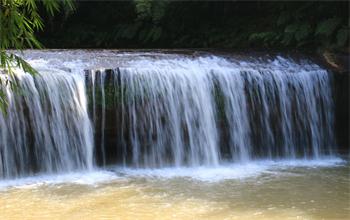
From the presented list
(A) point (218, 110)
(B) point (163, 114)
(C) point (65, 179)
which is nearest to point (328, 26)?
(A) point (218, 110)

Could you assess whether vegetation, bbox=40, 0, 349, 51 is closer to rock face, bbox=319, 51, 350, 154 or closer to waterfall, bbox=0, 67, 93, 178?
rock face, bbox=319, 51, 350, 154

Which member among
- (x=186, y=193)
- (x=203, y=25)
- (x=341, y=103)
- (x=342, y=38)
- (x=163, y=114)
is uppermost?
(x=203, y=25)

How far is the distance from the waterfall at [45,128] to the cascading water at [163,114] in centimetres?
2

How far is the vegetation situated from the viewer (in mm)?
12812

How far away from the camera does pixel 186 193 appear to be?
6.89 metres

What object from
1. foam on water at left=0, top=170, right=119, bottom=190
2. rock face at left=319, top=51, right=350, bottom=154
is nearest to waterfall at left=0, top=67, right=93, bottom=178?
foam on water at left=0, top=170, right=119, bottom=190

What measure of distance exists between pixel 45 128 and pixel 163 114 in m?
2.00

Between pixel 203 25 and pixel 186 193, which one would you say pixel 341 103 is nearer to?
pixel 186 193

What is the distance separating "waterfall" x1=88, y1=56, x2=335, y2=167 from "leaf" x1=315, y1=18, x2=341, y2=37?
1.62m

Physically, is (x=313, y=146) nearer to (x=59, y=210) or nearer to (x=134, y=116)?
(x=134, y=116)

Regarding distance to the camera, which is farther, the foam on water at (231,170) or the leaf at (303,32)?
the leaf at (303,32)

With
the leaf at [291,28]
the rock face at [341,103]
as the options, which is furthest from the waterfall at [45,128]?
the leaf at [291,28]

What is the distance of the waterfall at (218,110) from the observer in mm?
9055

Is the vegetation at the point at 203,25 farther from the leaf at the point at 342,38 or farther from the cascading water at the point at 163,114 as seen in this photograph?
the cascading water at the point at 163,114
